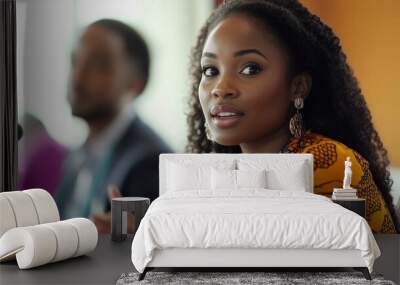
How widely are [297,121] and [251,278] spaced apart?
2434mm

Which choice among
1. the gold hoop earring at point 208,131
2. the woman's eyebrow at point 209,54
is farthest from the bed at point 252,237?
the woman's eyebrow at point 209,54

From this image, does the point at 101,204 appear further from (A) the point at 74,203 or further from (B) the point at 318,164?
(B) the point at 318,164

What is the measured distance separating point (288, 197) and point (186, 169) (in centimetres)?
128

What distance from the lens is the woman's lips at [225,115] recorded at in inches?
266

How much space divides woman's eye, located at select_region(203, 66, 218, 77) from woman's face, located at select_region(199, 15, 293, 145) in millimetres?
10

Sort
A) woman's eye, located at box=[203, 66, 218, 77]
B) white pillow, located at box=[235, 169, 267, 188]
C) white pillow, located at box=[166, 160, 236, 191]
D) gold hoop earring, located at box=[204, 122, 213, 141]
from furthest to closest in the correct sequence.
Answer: gold hoop earring, located at box=[204, 122, 213, 141]
woman's eye, located at box=[203, 66, 218, 77]
white pillow, located at box=[166, 160, 236, 191]
white pillow, located at box=[235, 169, 267, 188]

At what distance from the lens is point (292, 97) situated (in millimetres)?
6734

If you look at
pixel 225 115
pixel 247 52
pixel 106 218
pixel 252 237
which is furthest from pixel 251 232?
pixel 106 218

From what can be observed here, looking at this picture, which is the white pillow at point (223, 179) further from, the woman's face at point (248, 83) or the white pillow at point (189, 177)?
the woman's face at point (248, 83)

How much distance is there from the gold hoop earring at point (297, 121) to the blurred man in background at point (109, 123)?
135cm

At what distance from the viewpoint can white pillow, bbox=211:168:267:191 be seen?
6.16 m

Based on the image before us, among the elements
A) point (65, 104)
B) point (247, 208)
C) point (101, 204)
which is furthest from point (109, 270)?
point (65, 104)

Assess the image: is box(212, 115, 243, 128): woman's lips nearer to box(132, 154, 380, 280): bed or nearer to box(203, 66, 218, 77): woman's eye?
box(203, 66, 218, 77): woman's eye

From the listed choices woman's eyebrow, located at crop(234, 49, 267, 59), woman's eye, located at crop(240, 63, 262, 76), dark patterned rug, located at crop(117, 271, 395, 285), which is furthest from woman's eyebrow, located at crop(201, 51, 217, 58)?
dark patterned rug, located at crop(117, 271, 395, 285)
